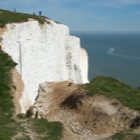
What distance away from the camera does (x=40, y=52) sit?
3481 cm

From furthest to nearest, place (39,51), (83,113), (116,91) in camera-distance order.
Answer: (39,51) → (116,91) → (83,113)

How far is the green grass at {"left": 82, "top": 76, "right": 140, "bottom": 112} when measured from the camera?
19.5 metres

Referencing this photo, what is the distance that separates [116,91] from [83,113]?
12.1 feet

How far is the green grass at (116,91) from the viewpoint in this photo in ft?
64.1

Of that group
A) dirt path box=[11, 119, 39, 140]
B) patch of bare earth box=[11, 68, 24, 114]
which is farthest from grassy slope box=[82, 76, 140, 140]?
dirt path box=[11, 119, 39, 140]

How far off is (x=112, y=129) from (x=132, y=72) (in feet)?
263

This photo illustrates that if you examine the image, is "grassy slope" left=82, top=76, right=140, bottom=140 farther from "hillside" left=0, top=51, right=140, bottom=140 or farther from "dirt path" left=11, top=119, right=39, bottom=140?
"dirt path" left=11, top=119, right=39, bottom=140

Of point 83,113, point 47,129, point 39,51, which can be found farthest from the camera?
point 39,51

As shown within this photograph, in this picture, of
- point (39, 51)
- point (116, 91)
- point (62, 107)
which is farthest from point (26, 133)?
point (39, 51)

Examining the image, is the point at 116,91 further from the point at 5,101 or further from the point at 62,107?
the point at 5,101

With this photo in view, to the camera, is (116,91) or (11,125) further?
(116,91)

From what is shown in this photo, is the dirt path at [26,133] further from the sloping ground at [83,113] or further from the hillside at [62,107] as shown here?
the sloping ground at [83,113]

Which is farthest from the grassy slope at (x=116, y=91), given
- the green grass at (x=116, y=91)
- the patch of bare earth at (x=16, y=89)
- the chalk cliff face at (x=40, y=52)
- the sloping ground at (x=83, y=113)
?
the chalk cliff face at (x=40, y=52)

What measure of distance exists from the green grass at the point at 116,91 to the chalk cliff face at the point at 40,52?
754 cm
